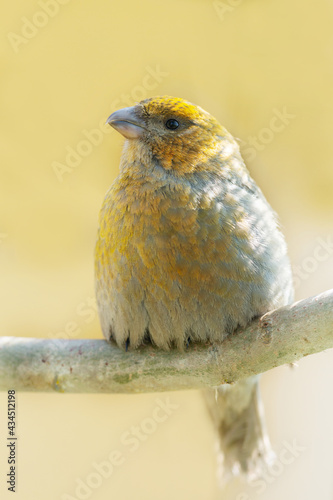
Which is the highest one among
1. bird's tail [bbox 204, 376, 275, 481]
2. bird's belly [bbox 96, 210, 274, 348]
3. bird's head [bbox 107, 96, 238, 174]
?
bird's head [bbox 107, 96, 238, 174]

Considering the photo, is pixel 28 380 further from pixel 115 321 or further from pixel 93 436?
pixel 93 436

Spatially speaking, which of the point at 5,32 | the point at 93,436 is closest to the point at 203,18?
the point at 5,32

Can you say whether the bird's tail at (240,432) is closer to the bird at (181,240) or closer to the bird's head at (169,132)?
the bird at (181,240)

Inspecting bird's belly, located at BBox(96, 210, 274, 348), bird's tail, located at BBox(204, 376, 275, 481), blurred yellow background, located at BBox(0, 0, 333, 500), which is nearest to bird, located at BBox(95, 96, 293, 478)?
bird's belly, located at BBox(96, 210, 274, 348)

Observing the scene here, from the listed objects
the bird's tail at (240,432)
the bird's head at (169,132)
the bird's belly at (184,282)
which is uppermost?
the bird's head at (169,132)

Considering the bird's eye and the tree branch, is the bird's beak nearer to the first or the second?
the bird's eye

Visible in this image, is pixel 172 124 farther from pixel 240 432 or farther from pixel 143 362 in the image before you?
pixel 240 432

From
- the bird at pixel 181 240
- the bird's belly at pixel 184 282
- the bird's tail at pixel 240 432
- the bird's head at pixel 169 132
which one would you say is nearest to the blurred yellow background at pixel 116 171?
the bird's tail at pixel 240 432
